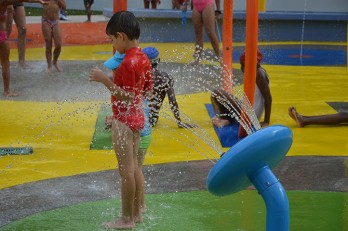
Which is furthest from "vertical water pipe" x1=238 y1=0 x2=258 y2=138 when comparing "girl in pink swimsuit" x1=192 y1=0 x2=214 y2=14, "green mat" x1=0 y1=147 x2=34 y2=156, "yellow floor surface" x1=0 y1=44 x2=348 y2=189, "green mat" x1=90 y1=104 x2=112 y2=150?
"girl in pink swimsuit" x1=192 y1=0 x2=214 y2=14

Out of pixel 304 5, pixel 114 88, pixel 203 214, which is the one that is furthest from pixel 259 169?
pixel 304 5

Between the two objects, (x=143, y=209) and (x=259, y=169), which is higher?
(x=259, y=169)

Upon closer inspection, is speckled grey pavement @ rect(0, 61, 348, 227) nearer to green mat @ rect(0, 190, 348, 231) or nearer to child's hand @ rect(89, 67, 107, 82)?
green mat @ rect(0, 190, 348, 231)

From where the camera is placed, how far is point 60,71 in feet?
39.9

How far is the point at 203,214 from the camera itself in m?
5.30

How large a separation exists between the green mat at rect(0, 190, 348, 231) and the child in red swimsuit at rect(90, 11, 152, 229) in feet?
1.05

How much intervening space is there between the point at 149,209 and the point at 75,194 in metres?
0.67

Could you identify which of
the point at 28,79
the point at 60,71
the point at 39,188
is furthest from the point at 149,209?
the point at 60,71

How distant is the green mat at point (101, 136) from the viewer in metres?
7.28

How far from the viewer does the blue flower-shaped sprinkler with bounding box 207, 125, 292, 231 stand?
3.05 m

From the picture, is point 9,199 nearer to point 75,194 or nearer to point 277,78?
point 75,194

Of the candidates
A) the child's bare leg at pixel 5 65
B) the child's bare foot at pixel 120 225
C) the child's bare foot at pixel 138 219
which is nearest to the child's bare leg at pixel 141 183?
the child's bare foot at pixel 138 219

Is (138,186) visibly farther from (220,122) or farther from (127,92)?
(220,122)

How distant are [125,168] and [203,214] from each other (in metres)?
0.72
